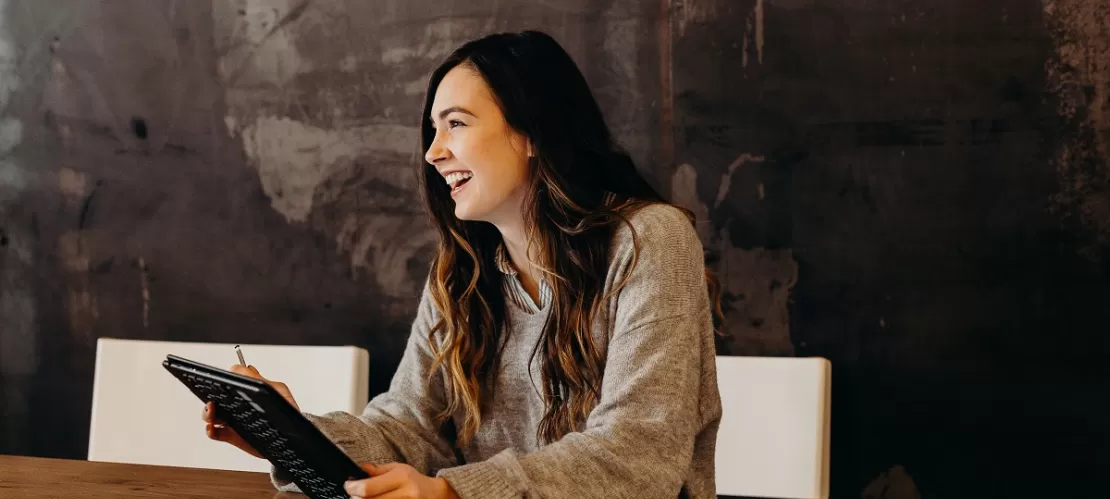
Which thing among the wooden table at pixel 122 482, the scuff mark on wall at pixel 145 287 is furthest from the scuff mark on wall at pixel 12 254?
the wooden table at pixel 122 482

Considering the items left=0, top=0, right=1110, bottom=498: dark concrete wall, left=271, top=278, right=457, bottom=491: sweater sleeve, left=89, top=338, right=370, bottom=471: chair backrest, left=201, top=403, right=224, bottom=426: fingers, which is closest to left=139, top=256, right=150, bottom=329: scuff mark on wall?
left=0, top=0, right=1110, bottom=498: dark concrete wall

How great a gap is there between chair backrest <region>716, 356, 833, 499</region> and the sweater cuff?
0.93m

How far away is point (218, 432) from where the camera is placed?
4.31ft

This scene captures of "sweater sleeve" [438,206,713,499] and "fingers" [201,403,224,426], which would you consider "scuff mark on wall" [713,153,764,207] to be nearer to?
"sweater sleeve" [438,206,713,499]

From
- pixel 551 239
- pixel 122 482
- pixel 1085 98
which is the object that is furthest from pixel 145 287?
pixel 1085 98

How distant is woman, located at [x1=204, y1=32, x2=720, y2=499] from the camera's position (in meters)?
1.36

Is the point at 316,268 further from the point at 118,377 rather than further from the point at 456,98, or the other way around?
the point at 456,98

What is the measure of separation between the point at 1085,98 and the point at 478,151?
1.30 metres

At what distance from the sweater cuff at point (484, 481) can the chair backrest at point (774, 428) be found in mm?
929

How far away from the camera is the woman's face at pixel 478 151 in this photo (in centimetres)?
154

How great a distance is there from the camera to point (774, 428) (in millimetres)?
1956

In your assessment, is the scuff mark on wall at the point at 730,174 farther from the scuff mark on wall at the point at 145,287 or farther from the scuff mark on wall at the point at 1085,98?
the scuff mark on wall at the point at 145,287

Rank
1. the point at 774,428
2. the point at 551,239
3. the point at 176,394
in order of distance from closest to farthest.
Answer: the point at 551,239 → the point at 774,428 → the point at 176,394

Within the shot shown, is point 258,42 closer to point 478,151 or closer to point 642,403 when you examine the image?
point 478,151
